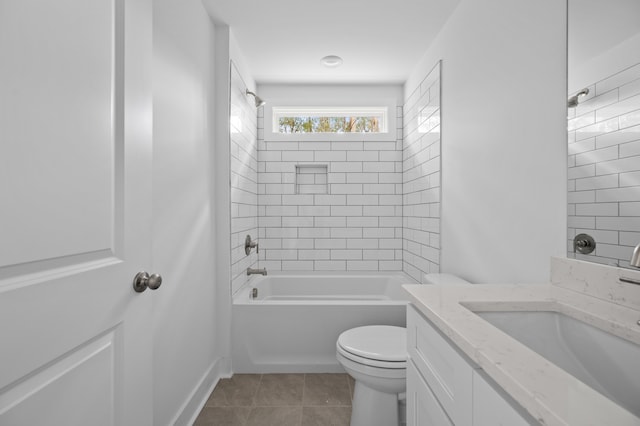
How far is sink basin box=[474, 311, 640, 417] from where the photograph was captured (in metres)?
0.75

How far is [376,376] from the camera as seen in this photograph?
1599mm

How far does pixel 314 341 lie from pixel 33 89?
217 cm

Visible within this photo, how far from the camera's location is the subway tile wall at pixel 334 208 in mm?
3330

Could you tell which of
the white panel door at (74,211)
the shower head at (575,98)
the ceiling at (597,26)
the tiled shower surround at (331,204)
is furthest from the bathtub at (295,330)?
the ceiling at (597,26)

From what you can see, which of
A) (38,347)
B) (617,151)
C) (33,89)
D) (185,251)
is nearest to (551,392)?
(617,151)

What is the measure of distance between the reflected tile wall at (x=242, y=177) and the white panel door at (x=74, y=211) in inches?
54.1

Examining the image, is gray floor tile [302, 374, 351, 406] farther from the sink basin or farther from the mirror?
the mirror

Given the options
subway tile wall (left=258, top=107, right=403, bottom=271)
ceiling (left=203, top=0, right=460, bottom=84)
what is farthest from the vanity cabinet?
subway tile wall (left=258, top=107, right=403, bottom=271)

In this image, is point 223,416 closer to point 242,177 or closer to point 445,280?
point 445,280

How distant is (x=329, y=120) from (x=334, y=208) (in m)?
0.93

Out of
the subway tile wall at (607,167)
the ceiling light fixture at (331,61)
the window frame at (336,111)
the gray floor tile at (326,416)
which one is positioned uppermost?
the ceiling light fixture at (331,61)

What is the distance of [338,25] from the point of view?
224 cm

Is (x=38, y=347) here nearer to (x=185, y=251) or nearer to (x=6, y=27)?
(x=6, y=27)

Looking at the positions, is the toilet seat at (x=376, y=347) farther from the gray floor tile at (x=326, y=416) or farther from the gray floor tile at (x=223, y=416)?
the gray floor tile at (x=223, y=416)
